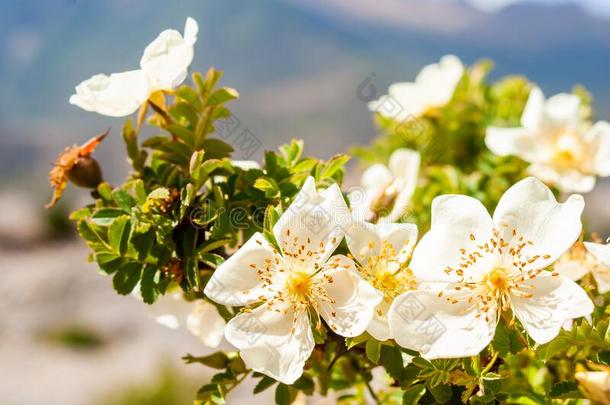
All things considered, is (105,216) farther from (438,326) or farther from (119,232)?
(438,326)

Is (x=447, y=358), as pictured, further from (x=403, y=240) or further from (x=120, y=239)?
(x=120, y=239)

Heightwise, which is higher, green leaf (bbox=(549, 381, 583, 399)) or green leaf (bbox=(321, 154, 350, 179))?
green leaf (bbox=(321, 154, 350, 179))

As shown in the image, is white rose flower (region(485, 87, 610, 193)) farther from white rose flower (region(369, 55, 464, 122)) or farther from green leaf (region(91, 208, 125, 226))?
Result: green leaf (region(91, 208, 125, 226))

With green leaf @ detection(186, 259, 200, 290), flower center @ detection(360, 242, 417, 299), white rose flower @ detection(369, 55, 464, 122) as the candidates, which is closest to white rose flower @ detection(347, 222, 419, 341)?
flower center @ detection(360, 242, 417, 299)

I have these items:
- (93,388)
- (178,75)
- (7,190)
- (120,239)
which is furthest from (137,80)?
(7,190)

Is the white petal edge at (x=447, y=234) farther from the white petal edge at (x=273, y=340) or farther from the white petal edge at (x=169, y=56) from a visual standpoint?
the white petal edge at (x=169, y=56)

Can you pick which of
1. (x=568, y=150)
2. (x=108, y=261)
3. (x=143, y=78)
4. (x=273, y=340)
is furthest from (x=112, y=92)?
(x=568, y=150)
